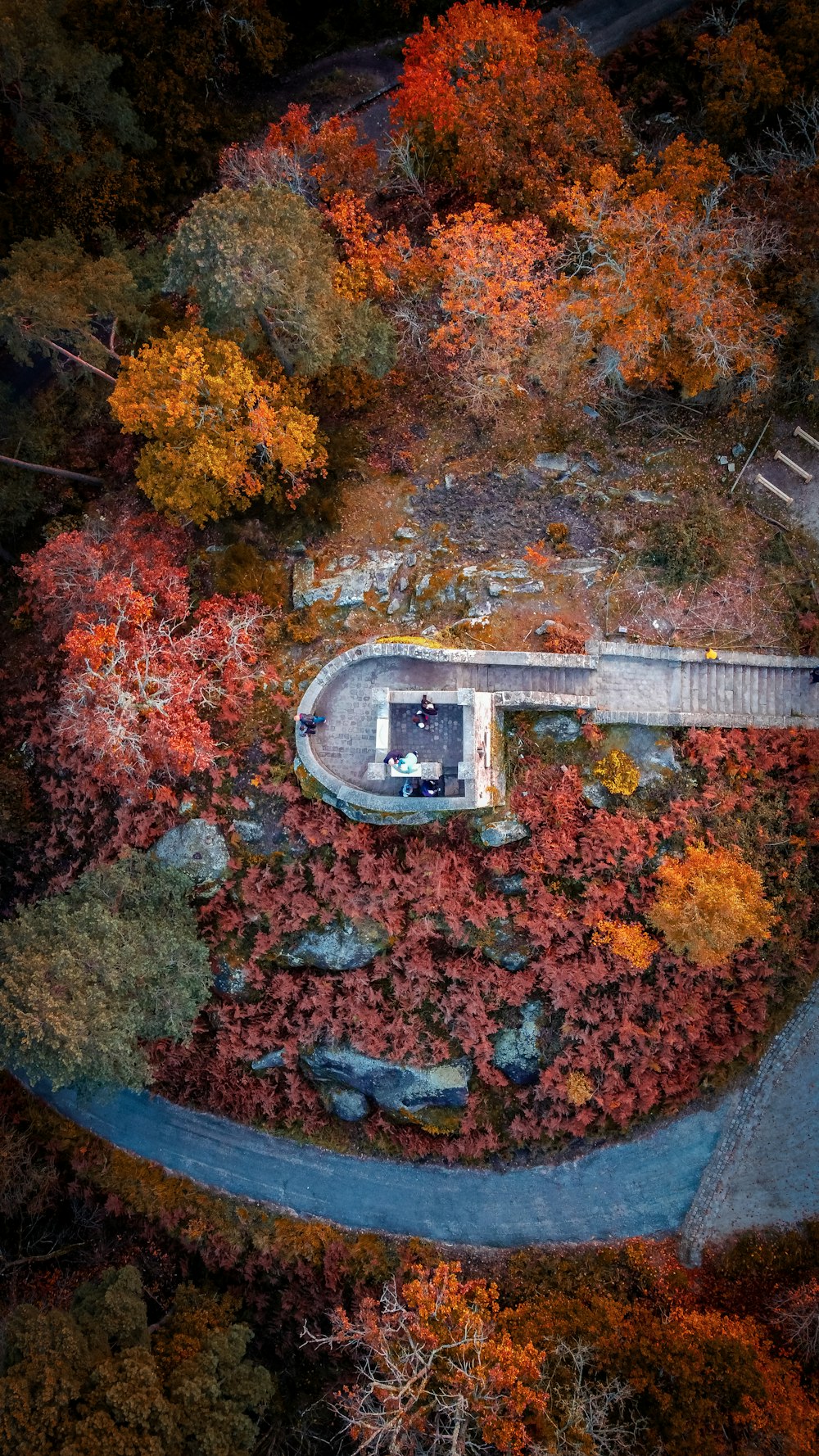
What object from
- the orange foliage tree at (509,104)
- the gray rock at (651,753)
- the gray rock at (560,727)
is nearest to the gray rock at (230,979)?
the gray rock at (560,727)

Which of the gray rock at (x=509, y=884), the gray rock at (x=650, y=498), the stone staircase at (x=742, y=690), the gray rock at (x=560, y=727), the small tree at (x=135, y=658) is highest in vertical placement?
the small tree at (x=135, y=658)

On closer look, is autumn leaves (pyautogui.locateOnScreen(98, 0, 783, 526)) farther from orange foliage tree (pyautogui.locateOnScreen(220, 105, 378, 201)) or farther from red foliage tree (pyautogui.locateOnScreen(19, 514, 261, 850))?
red foliage tree (pyautogui.locateOnScreen(19, 514, 261, 850))

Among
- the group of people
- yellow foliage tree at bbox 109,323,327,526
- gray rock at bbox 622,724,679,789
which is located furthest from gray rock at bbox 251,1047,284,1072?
yellow foliage tree at bbox 109,323,327,526

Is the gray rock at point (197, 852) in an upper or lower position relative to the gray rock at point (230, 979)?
upper

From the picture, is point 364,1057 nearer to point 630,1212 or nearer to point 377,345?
point 630,1212

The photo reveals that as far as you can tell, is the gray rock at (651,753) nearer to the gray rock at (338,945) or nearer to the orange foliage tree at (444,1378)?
the gray rock at (338,945)

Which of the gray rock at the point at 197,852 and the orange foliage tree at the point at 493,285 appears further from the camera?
the gray rock at the point at 197,852

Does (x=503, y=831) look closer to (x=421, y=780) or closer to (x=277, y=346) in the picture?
(x=421, y=780)

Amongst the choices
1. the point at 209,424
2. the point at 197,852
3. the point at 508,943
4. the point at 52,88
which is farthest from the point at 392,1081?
the point at 52,88
